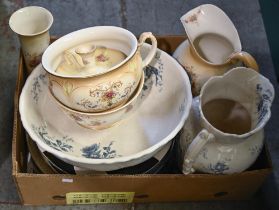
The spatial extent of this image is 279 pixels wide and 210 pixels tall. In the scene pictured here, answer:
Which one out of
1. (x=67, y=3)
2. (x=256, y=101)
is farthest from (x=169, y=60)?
(x=67, y=3)

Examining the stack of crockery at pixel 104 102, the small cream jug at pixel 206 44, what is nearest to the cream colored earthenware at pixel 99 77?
the stack of crockery at pixel 104 102

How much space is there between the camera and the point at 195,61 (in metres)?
0.88

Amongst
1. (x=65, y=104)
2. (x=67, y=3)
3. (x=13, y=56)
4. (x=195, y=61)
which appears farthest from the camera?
(x=67, y=3)

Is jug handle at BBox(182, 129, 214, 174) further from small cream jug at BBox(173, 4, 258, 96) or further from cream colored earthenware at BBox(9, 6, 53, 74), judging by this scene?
cream colored earthenware at BBox(9, 6, 53, 74)

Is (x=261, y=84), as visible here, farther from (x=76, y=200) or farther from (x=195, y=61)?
(x=76, y=200)

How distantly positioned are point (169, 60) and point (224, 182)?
25 centimetres

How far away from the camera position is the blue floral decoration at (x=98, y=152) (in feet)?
2.71

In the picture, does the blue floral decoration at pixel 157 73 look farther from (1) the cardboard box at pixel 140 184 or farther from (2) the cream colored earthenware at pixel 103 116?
(1) the cardboard box at pixel 140 184

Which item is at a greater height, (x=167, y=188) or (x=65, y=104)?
(x=65, y=104)

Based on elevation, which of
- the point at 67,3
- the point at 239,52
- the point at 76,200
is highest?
the point at 239,52

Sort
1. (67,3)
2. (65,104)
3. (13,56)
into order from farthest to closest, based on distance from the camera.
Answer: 1. (67,3)
2. (13,56)
3. (65,104)

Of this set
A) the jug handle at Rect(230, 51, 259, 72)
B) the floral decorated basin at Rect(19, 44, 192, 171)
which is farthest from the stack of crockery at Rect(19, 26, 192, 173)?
the jug handle at Rect(230, 51, 259, 72)

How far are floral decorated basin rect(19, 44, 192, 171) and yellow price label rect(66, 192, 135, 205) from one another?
0.23ft

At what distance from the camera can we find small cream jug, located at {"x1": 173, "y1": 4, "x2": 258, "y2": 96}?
2.86 feet
